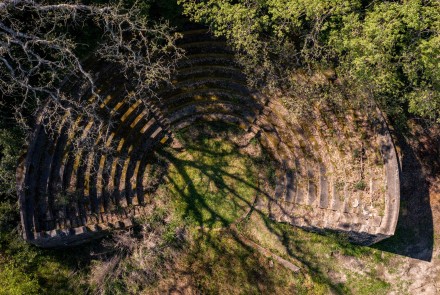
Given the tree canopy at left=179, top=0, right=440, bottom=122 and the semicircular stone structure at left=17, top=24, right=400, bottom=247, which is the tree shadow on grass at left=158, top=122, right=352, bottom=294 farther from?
the tree canopy at left=179, top=0, right=440, bottom=122

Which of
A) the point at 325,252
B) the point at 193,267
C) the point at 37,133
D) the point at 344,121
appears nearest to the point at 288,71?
the point at 344,121

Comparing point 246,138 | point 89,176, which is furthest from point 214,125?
point 89,176

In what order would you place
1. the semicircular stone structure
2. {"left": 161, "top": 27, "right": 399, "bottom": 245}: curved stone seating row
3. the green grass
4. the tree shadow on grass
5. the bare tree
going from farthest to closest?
the green grass
the tree shadow on grass
{"left": 161, "top": 27, "right": 399, "bottom": 245}: curved stone seating row
the semicircular stone structure
the bare tree

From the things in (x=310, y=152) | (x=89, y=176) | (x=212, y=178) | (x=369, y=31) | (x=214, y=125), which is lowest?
(x=212, y=178)

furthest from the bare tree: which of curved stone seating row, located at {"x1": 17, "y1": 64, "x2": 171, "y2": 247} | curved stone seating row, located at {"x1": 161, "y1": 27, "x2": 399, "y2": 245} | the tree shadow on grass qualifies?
the tree shadow on grass

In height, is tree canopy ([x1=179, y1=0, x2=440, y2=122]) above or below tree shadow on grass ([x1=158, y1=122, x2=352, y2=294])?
above

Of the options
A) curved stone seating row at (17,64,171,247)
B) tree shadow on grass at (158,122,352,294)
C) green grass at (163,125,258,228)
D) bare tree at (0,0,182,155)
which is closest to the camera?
bare tree at (0,0,182,155)

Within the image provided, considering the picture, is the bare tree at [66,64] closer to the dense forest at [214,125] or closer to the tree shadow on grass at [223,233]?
the dense forest at [214,125]

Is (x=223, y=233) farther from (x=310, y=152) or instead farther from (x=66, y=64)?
(x=66, y=64)

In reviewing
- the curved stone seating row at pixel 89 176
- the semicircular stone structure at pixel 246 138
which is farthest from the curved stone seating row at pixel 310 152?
the curved stone seating row at pixel 89 176
